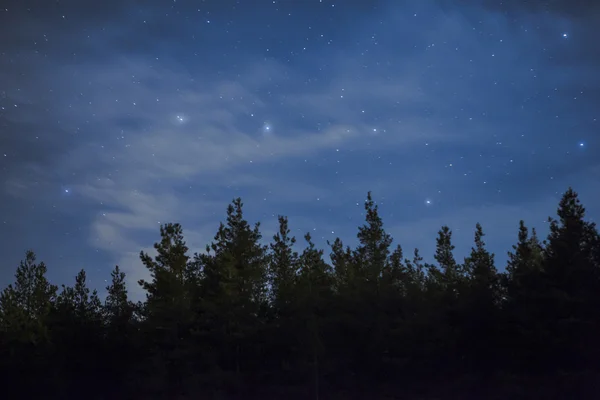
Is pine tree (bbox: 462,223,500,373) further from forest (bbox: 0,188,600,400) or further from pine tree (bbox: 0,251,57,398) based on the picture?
pine tree (bbox: 0,251,57,398)

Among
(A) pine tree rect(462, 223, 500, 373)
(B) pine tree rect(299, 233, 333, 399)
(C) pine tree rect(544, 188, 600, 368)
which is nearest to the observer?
(C) pine tree rect(544, 188, 600, 368)

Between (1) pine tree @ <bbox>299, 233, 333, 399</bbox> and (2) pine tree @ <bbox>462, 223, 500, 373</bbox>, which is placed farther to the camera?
(1) pine tree @ <bbox>299, 233, 333, 399</bbox>

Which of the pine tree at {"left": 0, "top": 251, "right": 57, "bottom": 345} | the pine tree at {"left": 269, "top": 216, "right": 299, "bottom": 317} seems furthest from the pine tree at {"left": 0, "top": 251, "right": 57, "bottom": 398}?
the pine tree at {"left": 269, "top": 216, "right": 299, "bottom": 317}

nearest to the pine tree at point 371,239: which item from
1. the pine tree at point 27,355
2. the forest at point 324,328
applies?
the forest at point 324,328

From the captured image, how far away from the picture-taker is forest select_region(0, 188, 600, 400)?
108 feet

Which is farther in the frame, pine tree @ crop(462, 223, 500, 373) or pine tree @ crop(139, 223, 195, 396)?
pine tree @ crop(139, 223, 195, 396)

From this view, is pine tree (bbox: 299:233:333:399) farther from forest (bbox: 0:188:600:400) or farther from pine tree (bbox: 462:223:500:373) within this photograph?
pine tree (bbox: 462:223:500:373)

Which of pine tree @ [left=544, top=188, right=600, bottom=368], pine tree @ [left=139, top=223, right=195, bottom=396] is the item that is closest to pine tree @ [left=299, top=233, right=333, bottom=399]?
pine tree @ [left=139, top=223, right=195, bottom=396]

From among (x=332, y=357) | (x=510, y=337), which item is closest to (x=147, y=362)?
(x=332, y=357)

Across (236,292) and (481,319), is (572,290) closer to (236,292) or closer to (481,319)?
(481,319)

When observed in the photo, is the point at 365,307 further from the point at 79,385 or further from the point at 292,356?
the point at 79,385

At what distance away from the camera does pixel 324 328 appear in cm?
4006

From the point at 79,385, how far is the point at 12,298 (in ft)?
44.9

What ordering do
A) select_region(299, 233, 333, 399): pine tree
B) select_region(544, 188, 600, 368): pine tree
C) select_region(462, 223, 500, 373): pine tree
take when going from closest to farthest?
select_region(544, 188, 600, 368): pine tree
select_region(462, 223, 500, 373): pine tree
select_region(299, 233, 333, 399): pine tree
